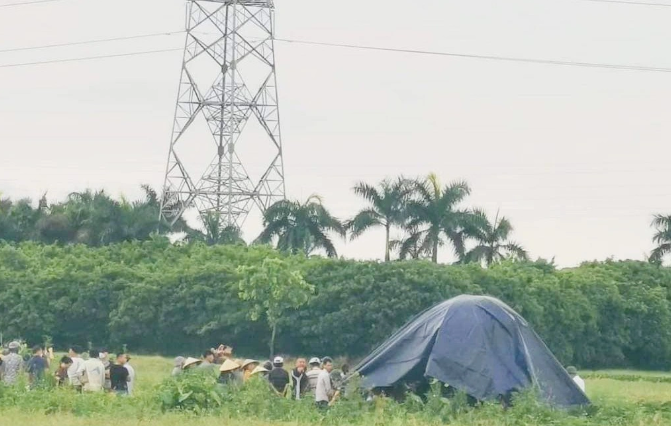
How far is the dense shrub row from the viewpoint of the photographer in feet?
153

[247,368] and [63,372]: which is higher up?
[247,368]

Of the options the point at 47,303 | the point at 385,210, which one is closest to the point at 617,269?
the point at 385,210

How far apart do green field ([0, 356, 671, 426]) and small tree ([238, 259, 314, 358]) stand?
67.4 feet

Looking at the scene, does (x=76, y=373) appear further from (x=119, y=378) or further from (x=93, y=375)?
(x=119, y=378)

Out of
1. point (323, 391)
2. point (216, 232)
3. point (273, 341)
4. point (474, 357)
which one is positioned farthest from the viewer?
point (216, 232)

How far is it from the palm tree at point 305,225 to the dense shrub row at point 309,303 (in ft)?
16.9

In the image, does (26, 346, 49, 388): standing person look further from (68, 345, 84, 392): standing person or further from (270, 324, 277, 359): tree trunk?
(270, 324, 277, 359): tree trunk

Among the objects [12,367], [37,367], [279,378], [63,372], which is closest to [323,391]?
[279,378]

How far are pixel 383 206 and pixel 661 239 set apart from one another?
16023 mm

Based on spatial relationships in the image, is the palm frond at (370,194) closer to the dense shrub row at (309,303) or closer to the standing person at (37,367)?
the dense shrub row at (309,303)

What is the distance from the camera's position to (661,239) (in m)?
63.8

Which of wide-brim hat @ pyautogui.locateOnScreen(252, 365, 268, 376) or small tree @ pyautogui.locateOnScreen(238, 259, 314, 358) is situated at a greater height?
small tree @ pyautogui.locateOnScreen(238, 259, 314, 358)

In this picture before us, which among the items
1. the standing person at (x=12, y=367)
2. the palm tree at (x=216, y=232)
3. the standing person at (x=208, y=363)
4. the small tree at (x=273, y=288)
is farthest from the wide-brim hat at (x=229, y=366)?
the palm tree at (x=216, y=232)

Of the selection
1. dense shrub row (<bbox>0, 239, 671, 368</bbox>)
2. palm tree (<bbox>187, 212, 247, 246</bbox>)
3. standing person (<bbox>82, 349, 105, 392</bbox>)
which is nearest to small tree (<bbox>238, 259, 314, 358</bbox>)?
dense shrub row (<bbox>0, 239, 671, 368</bbox>)
